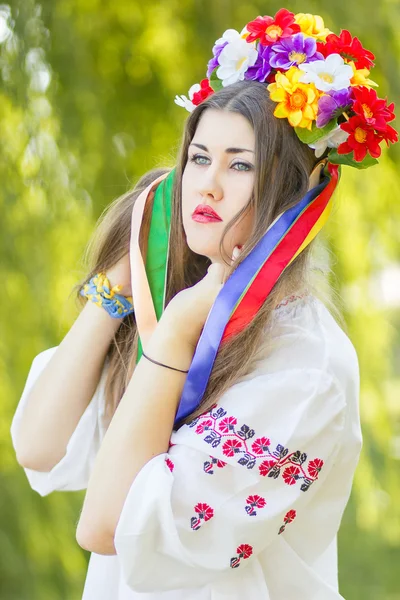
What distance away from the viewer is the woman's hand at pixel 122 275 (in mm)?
1413

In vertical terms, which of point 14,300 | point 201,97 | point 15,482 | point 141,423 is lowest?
point 15,482

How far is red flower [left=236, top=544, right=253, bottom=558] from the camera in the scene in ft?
3.61

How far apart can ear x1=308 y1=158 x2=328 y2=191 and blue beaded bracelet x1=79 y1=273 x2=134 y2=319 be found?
0.38 meters

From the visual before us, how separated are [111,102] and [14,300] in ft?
2.22

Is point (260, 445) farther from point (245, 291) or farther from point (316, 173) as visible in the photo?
point (316, 173)

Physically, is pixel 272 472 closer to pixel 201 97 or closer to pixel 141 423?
pixel 141 423

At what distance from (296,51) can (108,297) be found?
0.51 meters

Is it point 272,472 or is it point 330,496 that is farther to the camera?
point 330,496

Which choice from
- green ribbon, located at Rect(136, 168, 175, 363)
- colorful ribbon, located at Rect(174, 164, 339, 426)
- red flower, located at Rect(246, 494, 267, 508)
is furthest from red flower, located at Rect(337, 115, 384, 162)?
red flower, located at Rect(246, 494, 267, 508)

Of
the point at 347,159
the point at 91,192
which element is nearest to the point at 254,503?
the point at 347,159

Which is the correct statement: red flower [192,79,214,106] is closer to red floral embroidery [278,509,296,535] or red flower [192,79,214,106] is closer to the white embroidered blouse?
the white embroidered blouse

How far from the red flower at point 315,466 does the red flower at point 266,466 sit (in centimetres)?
6

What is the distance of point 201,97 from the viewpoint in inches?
53.2

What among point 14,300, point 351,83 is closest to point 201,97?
point 351,83
